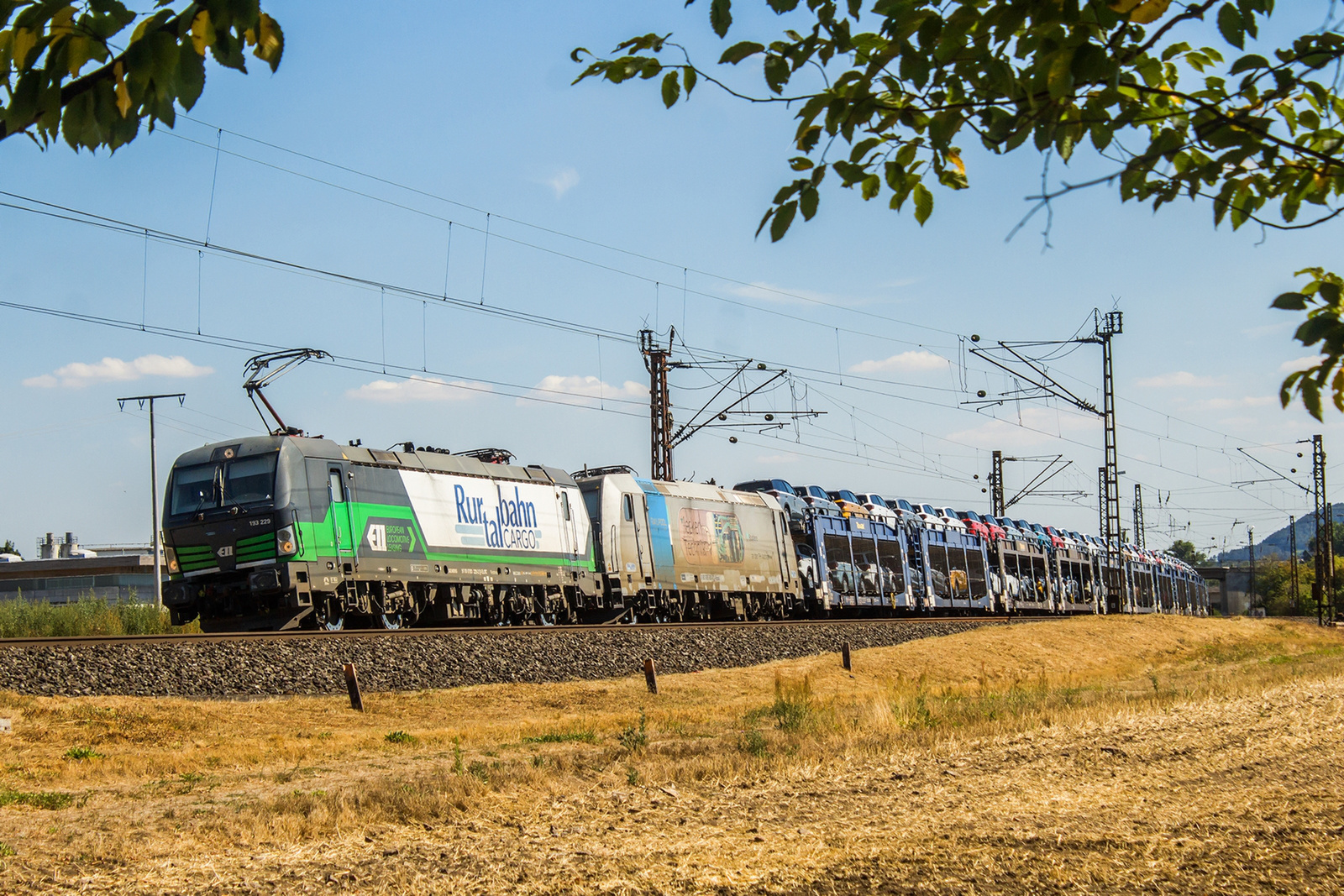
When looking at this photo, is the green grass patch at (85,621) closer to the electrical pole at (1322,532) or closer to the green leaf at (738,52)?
the green leaf at (738,52)

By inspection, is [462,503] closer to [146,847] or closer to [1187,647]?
[146,847]

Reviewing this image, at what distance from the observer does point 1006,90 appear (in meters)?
3.85

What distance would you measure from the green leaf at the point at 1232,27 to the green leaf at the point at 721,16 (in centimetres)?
164

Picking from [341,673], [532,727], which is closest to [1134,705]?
[532,727]

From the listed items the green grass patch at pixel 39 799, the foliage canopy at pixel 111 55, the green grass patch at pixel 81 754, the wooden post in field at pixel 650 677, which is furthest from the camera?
the wooden post in field at pixel 650 677

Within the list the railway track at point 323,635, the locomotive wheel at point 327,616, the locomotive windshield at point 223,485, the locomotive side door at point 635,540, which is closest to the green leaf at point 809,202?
the railway track at point 323,635

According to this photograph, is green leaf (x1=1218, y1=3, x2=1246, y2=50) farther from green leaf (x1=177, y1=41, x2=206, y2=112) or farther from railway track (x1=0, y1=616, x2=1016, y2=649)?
railway track (x1=0, y1=616, x2=1016, y2=649)

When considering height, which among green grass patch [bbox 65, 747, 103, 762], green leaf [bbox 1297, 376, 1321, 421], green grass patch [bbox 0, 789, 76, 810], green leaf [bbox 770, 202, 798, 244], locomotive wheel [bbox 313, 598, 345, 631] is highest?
green leaf [bbox 770, 202, 798, 244]

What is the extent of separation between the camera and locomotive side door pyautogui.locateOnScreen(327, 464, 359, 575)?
2306 cm

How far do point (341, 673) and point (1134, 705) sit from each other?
1220 cm

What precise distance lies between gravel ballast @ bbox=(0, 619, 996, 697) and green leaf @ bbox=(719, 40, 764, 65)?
1558cm

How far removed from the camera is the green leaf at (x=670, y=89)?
4.75 metres

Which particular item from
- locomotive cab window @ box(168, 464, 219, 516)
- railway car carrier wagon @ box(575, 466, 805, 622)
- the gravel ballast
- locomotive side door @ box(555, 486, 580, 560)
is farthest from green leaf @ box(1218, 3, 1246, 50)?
railway car carrier wagon @ box(575, 466, 805, 622)

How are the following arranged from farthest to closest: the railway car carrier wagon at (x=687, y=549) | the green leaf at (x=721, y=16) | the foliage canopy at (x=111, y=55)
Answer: the railway car carrier wagon at (x=687, y=549)
the green leaf at (x=721, y=16)
the foliage canopy at (x=111, y=55)
